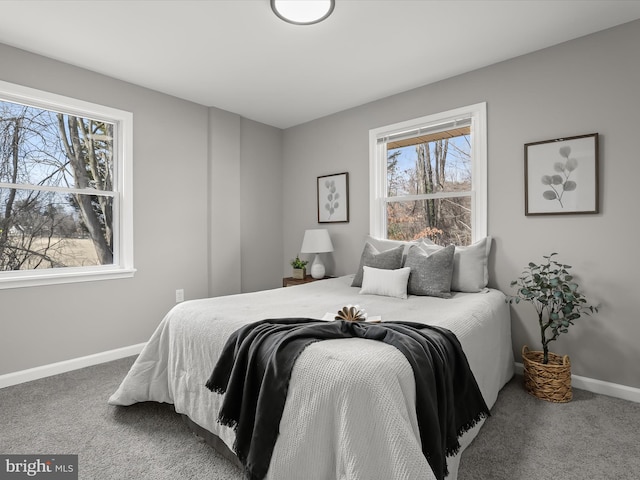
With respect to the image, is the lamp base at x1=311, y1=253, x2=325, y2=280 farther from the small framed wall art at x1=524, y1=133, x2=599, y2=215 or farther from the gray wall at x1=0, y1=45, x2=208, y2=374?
the small framed wall art at x1=524, y1=133, x2=599, y2=215

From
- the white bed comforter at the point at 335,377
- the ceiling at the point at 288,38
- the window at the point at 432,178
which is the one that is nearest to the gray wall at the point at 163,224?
the ceiling at the point at 288,38

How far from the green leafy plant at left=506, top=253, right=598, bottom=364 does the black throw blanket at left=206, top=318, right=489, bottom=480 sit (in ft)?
3.71

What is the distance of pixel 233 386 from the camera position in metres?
1.55

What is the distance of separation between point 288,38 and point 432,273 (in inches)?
81.9

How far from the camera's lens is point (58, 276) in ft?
9.33

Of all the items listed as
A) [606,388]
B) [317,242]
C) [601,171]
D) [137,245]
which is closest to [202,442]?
[137,245]

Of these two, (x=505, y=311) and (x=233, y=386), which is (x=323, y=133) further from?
(x=233, y=386)

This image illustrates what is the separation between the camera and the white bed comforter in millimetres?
1172

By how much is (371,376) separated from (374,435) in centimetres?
19

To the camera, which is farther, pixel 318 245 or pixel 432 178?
pixel 318 245

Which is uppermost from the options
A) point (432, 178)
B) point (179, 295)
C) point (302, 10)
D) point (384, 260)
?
point (302, 10)

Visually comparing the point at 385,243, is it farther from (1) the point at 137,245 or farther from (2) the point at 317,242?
(1) the point at 137,245

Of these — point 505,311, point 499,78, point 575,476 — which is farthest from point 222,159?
point 575,476

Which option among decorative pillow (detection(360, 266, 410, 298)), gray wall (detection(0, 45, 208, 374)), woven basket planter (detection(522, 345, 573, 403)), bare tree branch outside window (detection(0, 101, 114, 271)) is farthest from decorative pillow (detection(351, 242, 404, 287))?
bare tree branch outside window (detection(0, 101, 114, 271))
